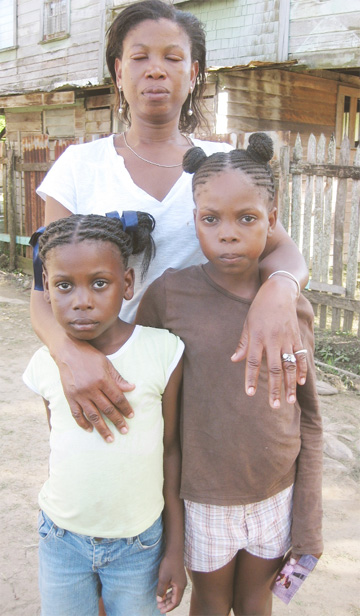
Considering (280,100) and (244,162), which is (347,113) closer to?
(280,100)

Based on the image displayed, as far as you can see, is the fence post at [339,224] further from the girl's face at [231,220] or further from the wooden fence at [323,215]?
the girl's face at [231,220]

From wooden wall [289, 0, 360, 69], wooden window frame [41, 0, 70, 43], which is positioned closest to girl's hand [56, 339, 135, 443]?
wooden wall [289, 0, 360, 69]

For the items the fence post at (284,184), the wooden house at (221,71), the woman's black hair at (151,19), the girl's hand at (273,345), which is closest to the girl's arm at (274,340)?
the girl's hand at (273,345)

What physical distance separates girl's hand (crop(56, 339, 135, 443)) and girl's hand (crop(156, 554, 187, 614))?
1.37ft

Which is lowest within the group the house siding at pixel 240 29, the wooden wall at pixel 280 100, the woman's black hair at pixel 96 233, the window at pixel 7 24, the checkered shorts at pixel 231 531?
the checkered shorts at pixel 231 531

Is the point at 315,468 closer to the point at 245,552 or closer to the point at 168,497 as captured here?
the point at 245,552

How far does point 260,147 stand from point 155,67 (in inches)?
16.6

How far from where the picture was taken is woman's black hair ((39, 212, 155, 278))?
4.97ft

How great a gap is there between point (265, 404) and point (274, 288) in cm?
35

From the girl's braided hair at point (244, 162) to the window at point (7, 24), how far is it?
12643mm

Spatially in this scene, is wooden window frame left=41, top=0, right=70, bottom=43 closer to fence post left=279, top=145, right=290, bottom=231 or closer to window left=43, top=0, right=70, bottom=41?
window left=43, top=0, right=70, bottom=41

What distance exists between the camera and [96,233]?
1.51 m

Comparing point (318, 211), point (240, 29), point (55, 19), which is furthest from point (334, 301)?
point (55, 19)

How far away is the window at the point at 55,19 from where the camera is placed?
11.1 meters
